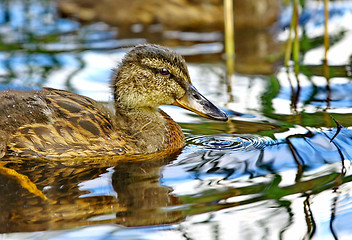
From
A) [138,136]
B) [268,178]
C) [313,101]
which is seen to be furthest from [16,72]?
[268,178]

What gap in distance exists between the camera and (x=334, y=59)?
973 centimetres

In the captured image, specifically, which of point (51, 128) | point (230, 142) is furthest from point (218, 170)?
point (51, 128)

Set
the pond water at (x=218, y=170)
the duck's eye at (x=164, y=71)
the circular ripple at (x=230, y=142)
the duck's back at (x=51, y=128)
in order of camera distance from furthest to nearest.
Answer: the duck's eye at (x=164, y=71)
the circular ripple at (x=230, y=142)
the duck's back at (x=51, y=128)
the pond water at (x=218, y=170)

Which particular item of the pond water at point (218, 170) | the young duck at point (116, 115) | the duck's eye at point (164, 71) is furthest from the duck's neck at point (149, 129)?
the duck's eye at point (164, 71)

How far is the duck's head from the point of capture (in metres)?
6.62

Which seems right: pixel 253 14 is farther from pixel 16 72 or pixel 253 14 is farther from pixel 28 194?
pixel 28 194

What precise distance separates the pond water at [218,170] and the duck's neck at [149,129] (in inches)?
6.6

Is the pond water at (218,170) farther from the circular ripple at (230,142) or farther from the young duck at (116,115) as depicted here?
the young duck at (116,115)

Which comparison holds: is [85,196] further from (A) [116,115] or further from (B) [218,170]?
(A) [116,115]

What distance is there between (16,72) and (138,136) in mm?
3323

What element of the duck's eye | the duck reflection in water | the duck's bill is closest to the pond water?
the duck reflection in water

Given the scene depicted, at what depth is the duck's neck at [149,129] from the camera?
6.57 m

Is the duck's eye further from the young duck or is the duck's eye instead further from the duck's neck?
the duck's neck

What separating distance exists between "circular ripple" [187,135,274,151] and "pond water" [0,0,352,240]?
1 centimetres
